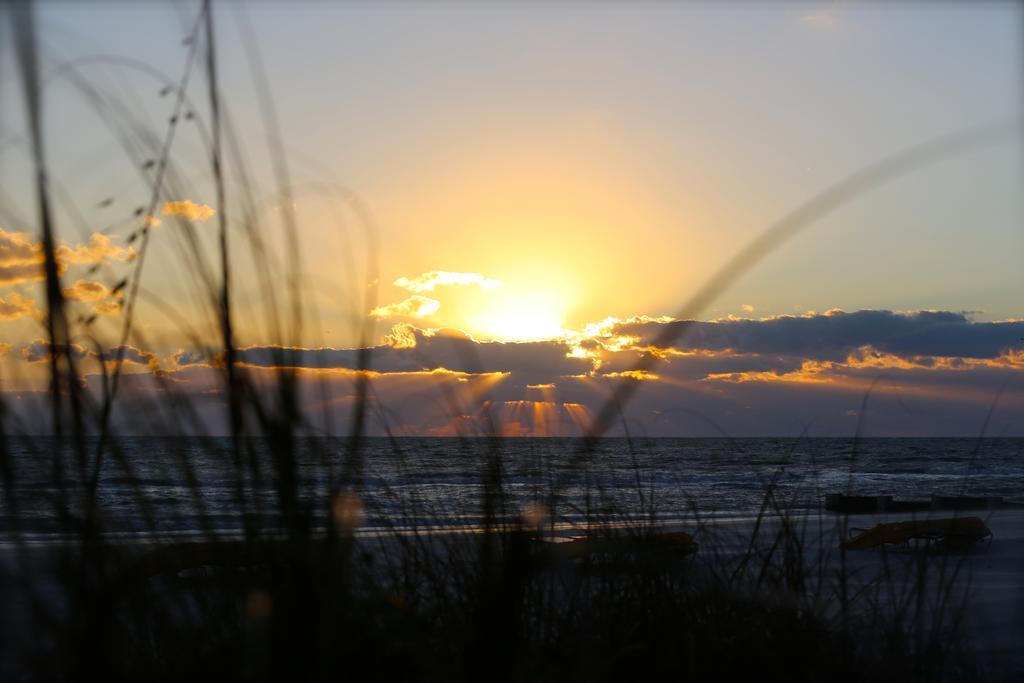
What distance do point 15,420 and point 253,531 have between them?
0.53 meters

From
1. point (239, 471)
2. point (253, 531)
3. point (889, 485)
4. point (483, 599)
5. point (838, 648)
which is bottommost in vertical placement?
point (889, 485)

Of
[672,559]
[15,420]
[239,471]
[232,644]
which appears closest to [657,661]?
[672,559]

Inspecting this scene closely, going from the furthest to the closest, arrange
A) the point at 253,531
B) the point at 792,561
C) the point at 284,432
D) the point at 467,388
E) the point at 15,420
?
the point at 467,388
the point at 792,561
the point at 15,420
the point at 253,531
the point at 284,432

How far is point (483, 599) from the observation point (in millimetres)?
2023

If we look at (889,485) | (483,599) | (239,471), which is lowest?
(889,485)

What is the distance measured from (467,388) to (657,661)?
97cm

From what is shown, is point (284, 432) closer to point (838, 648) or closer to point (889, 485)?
point (838, 648)

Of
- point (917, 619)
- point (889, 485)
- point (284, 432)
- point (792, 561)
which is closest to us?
point (284, 432)

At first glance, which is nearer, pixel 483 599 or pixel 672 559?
pixel 483 599

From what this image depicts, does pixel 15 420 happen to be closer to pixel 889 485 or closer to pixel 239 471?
pixel 239 471

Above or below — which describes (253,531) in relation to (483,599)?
above

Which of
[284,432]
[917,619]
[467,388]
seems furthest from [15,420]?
[917,619]

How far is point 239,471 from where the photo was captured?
4.65 feet

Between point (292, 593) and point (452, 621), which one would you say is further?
point (452, 621)
